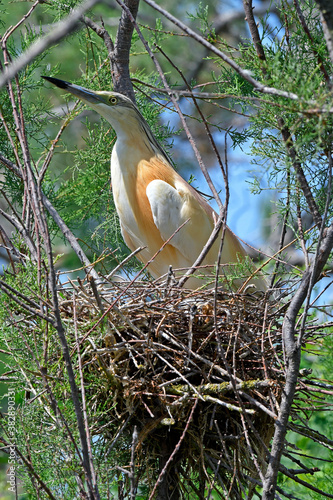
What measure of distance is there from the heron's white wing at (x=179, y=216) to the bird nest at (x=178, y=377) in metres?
0.81

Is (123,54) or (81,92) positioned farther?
(123,54)

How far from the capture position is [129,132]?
4.04 meters

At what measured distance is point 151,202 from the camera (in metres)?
3.77

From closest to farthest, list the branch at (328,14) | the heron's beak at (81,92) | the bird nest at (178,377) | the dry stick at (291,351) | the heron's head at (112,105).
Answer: the branch at (328,14) → the dry stick at (291,351) → the bird nest at (178,377) → the heron's beak at (81,92) → the heron's head at (112,105)

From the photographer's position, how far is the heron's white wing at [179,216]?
3.76 metres

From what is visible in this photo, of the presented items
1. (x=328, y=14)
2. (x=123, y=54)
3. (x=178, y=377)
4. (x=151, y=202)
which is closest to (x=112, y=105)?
(x=123, y=54)

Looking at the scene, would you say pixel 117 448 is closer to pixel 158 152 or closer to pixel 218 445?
pixel 218 445

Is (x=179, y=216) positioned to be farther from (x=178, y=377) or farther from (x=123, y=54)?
(x=178, y=377)

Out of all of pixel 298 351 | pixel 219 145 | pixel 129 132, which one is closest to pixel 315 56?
pixel 298 351

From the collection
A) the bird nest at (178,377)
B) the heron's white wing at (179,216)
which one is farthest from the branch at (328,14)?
the heron's white wing at (179,216)

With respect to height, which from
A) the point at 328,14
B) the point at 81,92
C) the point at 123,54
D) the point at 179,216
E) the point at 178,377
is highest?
the point at 123,54

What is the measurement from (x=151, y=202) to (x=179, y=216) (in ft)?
0.62

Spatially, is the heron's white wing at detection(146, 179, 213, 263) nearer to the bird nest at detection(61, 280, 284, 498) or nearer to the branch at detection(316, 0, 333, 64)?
the bird nest at detection(61, 280, 284, 498)

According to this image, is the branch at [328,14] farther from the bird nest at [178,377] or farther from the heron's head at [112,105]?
the heron's head at [112,105]
